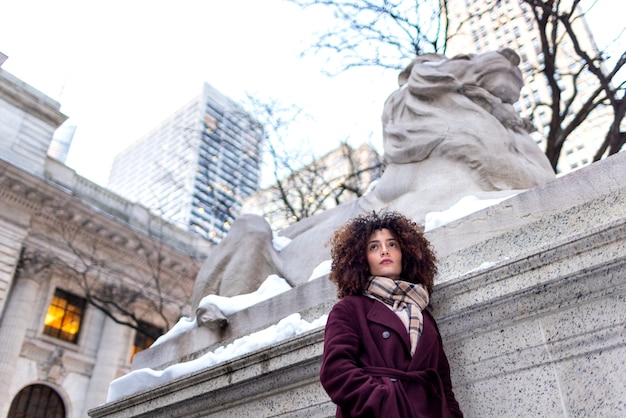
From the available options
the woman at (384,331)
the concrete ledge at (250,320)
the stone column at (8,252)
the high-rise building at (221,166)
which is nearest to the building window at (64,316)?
the stone column at (8,252)

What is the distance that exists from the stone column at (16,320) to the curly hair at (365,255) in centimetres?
2109

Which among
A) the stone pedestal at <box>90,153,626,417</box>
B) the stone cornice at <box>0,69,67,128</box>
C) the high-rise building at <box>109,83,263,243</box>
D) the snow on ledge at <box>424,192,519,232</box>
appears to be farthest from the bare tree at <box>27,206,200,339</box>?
the stone pedestal at <box>90,153,626,417</box>

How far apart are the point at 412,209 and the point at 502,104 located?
→ 1.57 m

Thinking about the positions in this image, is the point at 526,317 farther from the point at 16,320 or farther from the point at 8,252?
the point at 8,252

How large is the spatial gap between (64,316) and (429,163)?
22.9 meters

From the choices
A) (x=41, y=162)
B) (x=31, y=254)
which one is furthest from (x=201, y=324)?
(x=41, y=162)

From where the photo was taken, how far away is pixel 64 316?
2372 cm

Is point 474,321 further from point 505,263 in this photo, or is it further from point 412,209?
point 412,209

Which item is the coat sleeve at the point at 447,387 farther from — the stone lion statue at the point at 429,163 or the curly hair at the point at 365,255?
the stone lion statue at the point at 429,163

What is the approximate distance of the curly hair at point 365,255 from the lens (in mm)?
2518

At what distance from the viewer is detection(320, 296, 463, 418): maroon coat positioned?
1.91m

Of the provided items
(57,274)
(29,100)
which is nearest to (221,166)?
(57,274)

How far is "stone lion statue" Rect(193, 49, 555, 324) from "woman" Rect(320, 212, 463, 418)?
1592 mm

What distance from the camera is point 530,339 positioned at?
7.89ft
